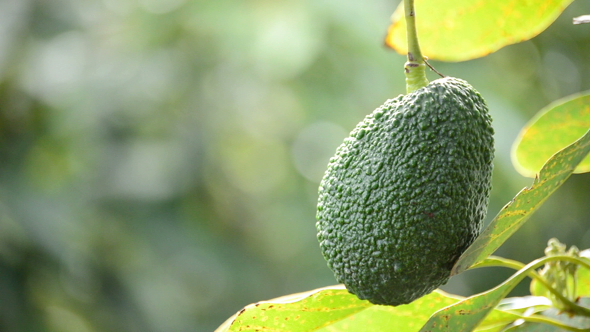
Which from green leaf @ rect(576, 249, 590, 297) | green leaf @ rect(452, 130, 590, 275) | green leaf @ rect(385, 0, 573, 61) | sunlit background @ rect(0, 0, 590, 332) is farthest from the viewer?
sunlit background @ rect(0, 0, 590, 332)

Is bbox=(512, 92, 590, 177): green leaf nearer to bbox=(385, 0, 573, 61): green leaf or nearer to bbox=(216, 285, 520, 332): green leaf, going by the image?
bbox=(385, 0, 573, 61): green leaf

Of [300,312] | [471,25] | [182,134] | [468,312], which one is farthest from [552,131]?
[182,134]

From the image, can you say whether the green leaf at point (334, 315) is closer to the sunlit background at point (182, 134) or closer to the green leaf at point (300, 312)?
the green leaf at point (300, 312)

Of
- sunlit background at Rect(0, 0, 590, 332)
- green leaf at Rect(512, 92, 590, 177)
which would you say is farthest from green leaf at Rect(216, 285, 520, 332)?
sunlit background at Rect(0, 0, 590, 332)

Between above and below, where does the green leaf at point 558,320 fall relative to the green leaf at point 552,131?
below

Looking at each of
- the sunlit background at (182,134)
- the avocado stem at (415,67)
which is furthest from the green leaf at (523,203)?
the sunlit background at (182,134)

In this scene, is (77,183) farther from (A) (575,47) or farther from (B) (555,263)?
(A) (575,47)

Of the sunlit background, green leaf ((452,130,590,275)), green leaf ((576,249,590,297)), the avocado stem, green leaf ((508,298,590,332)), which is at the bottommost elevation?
green leaf ((508,298,590,332))
